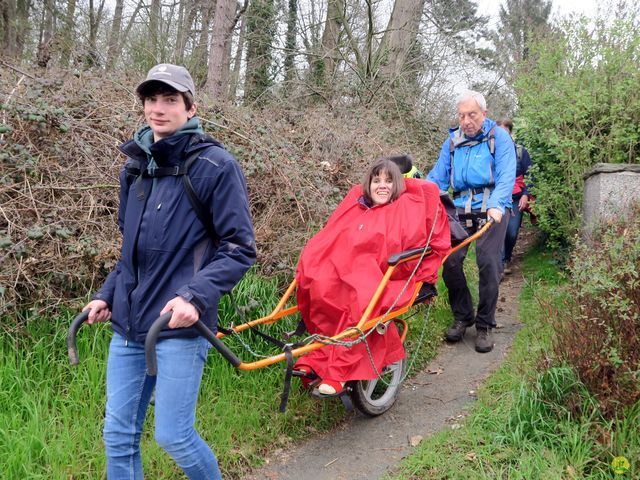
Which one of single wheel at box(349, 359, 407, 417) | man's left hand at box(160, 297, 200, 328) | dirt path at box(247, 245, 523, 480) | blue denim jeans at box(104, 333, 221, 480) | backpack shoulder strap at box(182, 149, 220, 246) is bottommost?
dirt path at box(247, 245, 523, 480)

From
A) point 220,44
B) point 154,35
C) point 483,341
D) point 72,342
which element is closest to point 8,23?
point 154,35

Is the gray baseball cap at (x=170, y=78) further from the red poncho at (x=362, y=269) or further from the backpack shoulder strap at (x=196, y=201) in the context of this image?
the red poncho at (x=362, y=269)

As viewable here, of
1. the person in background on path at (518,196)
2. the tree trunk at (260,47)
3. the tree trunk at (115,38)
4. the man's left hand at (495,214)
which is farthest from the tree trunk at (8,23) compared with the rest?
the man's left hand at (495,214)

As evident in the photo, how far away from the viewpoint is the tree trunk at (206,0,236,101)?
974 centimetres

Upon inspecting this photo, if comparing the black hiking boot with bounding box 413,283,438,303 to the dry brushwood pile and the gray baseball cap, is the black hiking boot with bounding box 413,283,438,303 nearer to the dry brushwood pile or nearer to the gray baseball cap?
A: the dry brushwood pile

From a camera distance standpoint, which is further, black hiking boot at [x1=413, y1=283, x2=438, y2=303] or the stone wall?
the stone wall

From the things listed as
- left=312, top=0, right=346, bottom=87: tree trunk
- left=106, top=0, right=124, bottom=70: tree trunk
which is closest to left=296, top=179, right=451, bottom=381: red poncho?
left=106, top=0, right=124, bottom=70: tree trunk

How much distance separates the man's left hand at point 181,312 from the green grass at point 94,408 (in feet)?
5.25

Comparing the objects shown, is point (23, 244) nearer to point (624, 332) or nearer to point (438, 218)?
point (438, 218)

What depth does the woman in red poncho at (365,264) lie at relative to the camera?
3734 mm

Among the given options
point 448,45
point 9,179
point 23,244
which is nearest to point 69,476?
point 23,244

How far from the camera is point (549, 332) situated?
16.0ft

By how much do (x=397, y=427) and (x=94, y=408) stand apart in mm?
2162

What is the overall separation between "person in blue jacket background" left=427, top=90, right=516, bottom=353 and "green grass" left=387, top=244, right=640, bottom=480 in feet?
4.37
